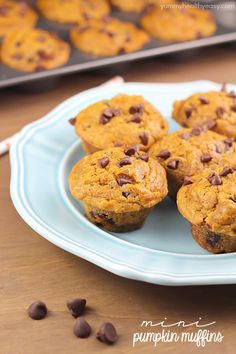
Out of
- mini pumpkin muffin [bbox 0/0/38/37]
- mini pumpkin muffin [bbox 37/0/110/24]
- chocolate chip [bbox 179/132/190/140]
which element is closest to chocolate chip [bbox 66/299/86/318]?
chocolate chip [bbox 179/132/190/140]

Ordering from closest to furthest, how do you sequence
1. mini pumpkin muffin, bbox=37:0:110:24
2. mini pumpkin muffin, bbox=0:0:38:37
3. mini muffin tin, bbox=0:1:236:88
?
mini muffin tin, bbox=0:1:236:88
mini pumpkin muffin, bbox=0:0:38:37
mini pumpkin muffin, bbox=37:0:110:24

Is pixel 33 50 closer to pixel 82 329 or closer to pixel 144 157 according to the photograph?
pixel 144 157

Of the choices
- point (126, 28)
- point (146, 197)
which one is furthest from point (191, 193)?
point (126, 28)

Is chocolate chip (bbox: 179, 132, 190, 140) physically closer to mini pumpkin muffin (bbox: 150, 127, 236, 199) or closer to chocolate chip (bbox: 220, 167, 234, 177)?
mini pumpkin muffin (bbox: 150, 127, 236, 199)

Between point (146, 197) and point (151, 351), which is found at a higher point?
point (146, 197)

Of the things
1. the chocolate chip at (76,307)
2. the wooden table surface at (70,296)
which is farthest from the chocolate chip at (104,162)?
the chocolate chip at (76,307)

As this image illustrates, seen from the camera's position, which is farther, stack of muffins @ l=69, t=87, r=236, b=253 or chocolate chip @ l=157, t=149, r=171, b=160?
chocolate chip @ l=157, t=149, r=171, b=160

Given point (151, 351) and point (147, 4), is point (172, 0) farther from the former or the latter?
point (151, 351)

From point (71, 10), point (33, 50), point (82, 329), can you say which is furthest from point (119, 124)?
point (71, 10)
